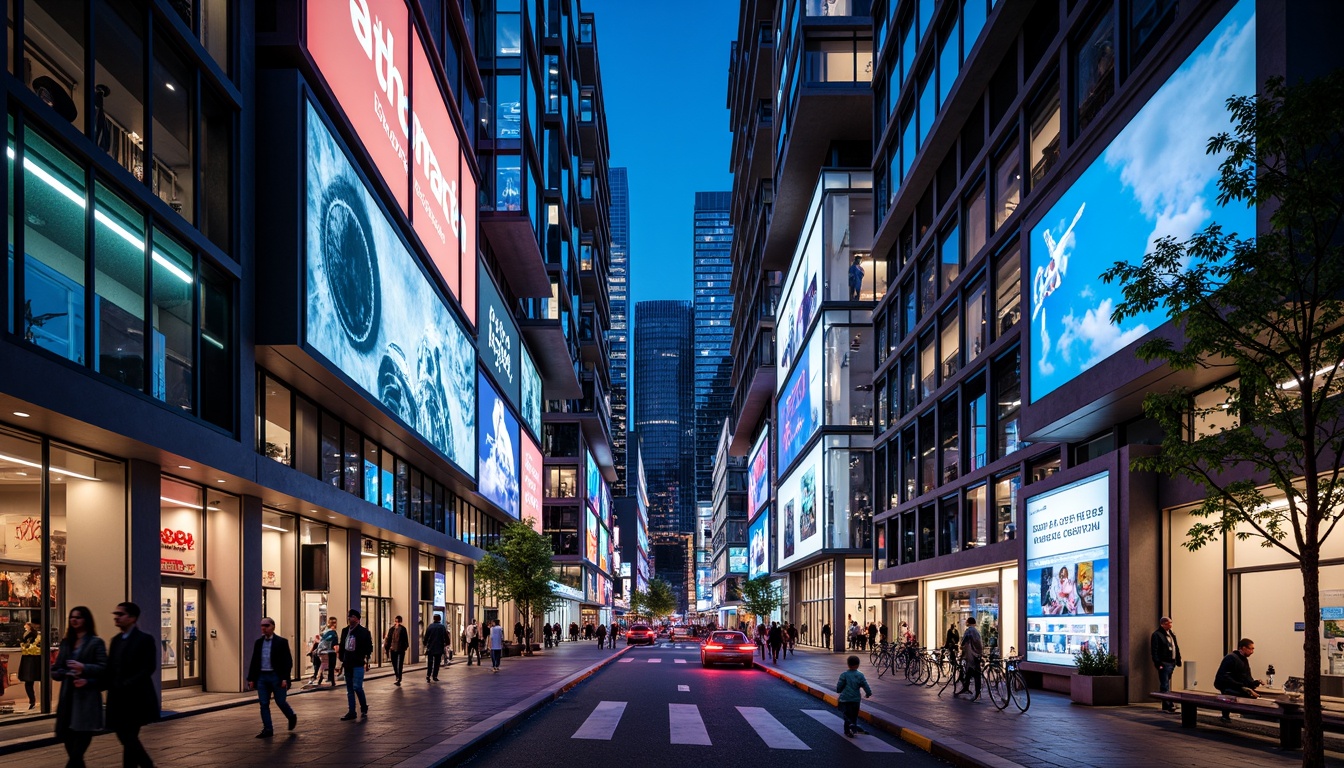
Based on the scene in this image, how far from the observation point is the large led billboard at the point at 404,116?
23.5m

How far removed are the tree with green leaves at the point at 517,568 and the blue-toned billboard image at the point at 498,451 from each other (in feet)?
7.12

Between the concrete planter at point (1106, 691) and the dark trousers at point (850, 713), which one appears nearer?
the dark trousers at point (850, 713)

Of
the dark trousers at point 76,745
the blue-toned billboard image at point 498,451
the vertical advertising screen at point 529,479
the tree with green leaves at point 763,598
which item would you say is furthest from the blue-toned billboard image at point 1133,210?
the tree with green leaves at point 763,598

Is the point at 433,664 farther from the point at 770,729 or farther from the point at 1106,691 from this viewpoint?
the point at 1106,691

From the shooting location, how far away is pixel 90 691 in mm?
9430

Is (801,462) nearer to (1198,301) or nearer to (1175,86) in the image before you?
(1175,86)

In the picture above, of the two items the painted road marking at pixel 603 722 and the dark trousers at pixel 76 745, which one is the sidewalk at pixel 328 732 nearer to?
the painted road marking at pixel 603 722

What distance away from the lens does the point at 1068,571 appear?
77.9 feet

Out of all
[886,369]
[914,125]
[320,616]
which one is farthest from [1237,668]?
[886,369]

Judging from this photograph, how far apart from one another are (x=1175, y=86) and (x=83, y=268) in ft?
58.7

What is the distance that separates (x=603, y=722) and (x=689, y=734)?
216 cm

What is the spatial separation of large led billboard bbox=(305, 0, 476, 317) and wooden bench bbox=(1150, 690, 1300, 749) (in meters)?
19.7

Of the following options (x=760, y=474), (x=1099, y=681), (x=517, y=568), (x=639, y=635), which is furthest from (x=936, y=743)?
(x=760, y=474)

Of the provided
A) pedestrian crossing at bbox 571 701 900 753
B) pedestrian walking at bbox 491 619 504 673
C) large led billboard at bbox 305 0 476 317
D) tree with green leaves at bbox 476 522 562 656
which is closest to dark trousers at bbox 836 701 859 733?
pedestrian crossing at bbox 571 701 900 753
